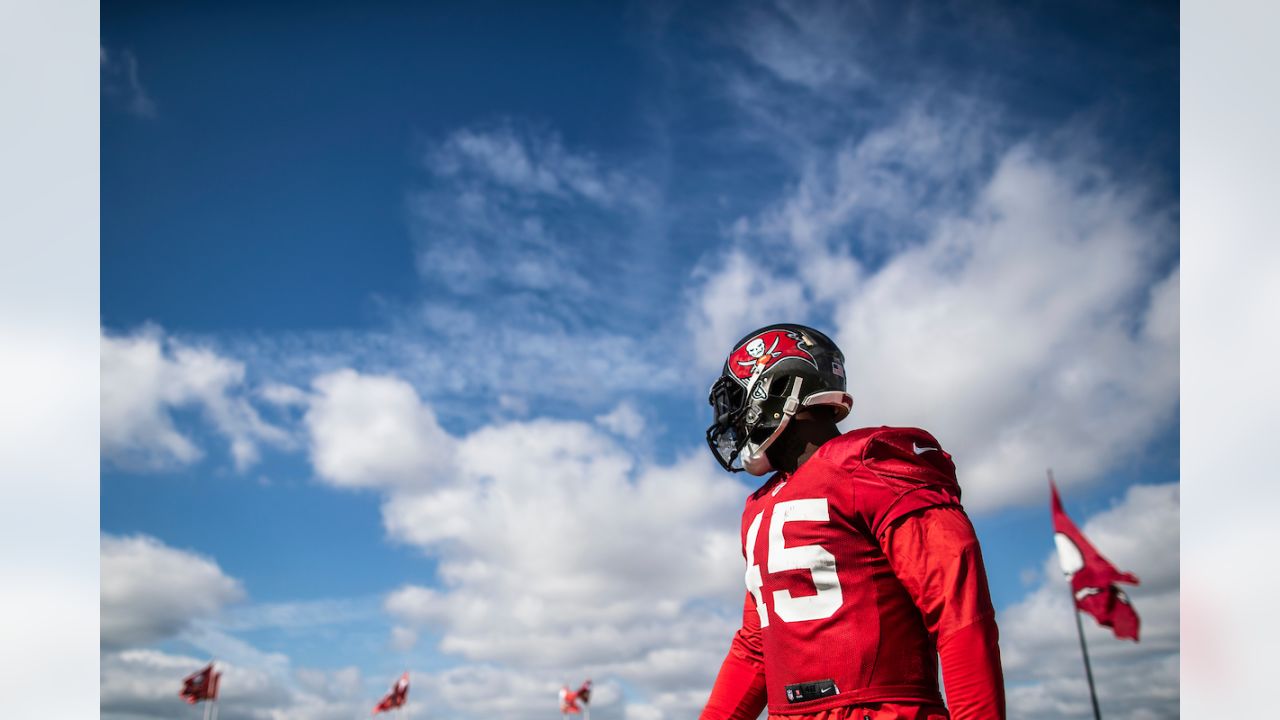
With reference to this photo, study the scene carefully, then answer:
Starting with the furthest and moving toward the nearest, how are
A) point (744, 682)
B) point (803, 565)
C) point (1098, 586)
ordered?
1. point (1098, 586)
2. point (744, 682)
3. point (803, 565)

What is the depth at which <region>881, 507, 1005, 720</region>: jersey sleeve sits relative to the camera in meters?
3.07

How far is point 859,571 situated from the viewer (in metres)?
3.52

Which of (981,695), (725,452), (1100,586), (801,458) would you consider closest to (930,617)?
(981,695)

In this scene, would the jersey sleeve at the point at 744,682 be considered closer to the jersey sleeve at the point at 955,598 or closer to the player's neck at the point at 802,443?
the player's neck at the point at 802,443

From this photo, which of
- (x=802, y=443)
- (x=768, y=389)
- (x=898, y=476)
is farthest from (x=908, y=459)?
(x=768, y=389)

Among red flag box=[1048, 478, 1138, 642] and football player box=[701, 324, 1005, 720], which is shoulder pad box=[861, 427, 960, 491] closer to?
football player box=[701, 324, 1005, 720]

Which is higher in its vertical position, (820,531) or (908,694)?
(820,531)

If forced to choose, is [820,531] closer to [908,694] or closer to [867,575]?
[867,575]

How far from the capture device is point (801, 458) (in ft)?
13.7

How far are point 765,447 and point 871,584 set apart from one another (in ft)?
2.84

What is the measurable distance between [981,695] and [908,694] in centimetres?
37

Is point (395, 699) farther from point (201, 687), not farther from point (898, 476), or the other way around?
point (898, 476)

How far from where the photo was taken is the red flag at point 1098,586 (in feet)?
83.9

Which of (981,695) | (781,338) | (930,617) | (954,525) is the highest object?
(781,338)
